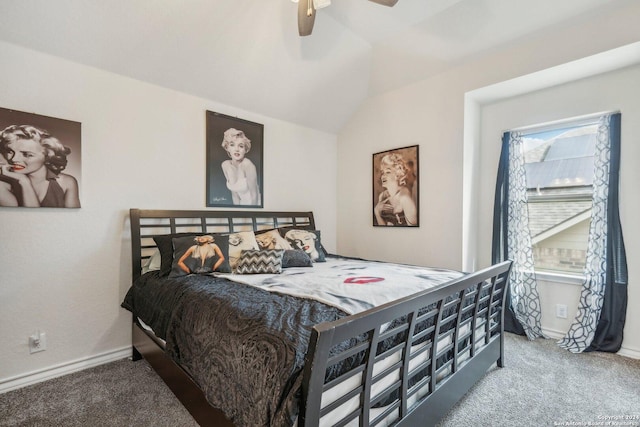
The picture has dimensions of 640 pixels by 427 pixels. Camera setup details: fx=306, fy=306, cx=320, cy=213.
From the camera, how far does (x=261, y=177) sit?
352cm

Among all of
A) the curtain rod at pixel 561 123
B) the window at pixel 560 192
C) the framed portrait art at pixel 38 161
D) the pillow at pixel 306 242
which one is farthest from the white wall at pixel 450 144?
the framed portrait art at pixel 38 161

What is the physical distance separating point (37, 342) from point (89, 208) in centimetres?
102

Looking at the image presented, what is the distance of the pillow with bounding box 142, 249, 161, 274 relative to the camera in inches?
100

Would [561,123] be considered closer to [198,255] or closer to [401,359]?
[401,359]

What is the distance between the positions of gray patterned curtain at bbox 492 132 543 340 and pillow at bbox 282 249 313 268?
203 centimetres

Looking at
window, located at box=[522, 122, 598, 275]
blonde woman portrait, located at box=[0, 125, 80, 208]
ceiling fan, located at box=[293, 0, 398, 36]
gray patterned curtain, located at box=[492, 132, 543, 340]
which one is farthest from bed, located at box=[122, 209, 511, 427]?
ceiling fan, located at box=[293, 0, 398, 36]

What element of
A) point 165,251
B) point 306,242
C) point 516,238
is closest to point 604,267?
point 516,238

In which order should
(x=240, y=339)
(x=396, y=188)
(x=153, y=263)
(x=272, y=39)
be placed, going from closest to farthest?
(x=240, y=339)
(x=153, y=263)
(x=272, y=39)
(x=396, y=188)

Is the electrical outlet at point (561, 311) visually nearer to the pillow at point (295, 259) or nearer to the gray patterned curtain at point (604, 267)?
the gray patterned curtain at point (604, 267)

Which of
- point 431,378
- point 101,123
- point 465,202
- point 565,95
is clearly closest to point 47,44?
point 101,123

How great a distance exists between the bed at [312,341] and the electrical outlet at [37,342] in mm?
548

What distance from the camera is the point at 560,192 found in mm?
3025

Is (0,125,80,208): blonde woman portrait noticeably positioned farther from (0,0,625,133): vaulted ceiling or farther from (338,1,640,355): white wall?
(338,1,640,355): white wall

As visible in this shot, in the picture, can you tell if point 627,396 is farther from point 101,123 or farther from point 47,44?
point 47,44
